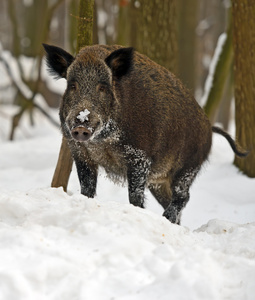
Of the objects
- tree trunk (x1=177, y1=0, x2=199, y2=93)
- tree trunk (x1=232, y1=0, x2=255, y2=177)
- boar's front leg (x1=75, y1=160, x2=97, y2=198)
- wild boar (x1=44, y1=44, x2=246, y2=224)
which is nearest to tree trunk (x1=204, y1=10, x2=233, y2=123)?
tree trunk (x1=232, y1=0, x2=255, y2=177)

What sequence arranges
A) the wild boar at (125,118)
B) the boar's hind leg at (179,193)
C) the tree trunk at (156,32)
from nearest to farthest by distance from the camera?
the wild boar at (125,118) < the boar's hind leg at (179,193) < the tree trunk at (156,32)

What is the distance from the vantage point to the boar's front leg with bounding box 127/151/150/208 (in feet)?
17.8

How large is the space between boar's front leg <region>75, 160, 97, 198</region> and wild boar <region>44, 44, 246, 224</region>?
0.01m

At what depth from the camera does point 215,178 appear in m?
8.54

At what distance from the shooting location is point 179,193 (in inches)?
250

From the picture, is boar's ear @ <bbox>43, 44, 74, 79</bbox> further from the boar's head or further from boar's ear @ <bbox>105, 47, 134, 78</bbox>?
boar's ear @ <bbox>105, 47, 134, 78</bbox>

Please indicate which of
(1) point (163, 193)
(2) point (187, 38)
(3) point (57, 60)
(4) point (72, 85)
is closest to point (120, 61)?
(4) point (72, 85)

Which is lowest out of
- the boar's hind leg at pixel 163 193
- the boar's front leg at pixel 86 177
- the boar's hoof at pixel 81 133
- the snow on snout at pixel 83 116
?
the boar's hind leg at pixel 163 193

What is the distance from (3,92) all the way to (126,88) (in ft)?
74.4

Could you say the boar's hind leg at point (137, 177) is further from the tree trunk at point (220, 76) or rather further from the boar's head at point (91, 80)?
the tree trunk at point (220, 76)

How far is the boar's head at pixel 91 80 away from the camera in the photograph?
195 inches

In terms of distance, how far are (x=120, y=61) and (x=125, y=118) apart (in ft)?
1.94

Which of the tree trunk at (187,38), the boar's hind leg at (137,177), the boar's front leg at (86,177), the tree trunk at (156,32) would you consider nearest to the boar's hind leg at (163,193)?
the boar's hind leg at (137,177)

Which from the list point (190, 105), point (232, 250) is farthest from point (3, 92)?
point (232, 250)
